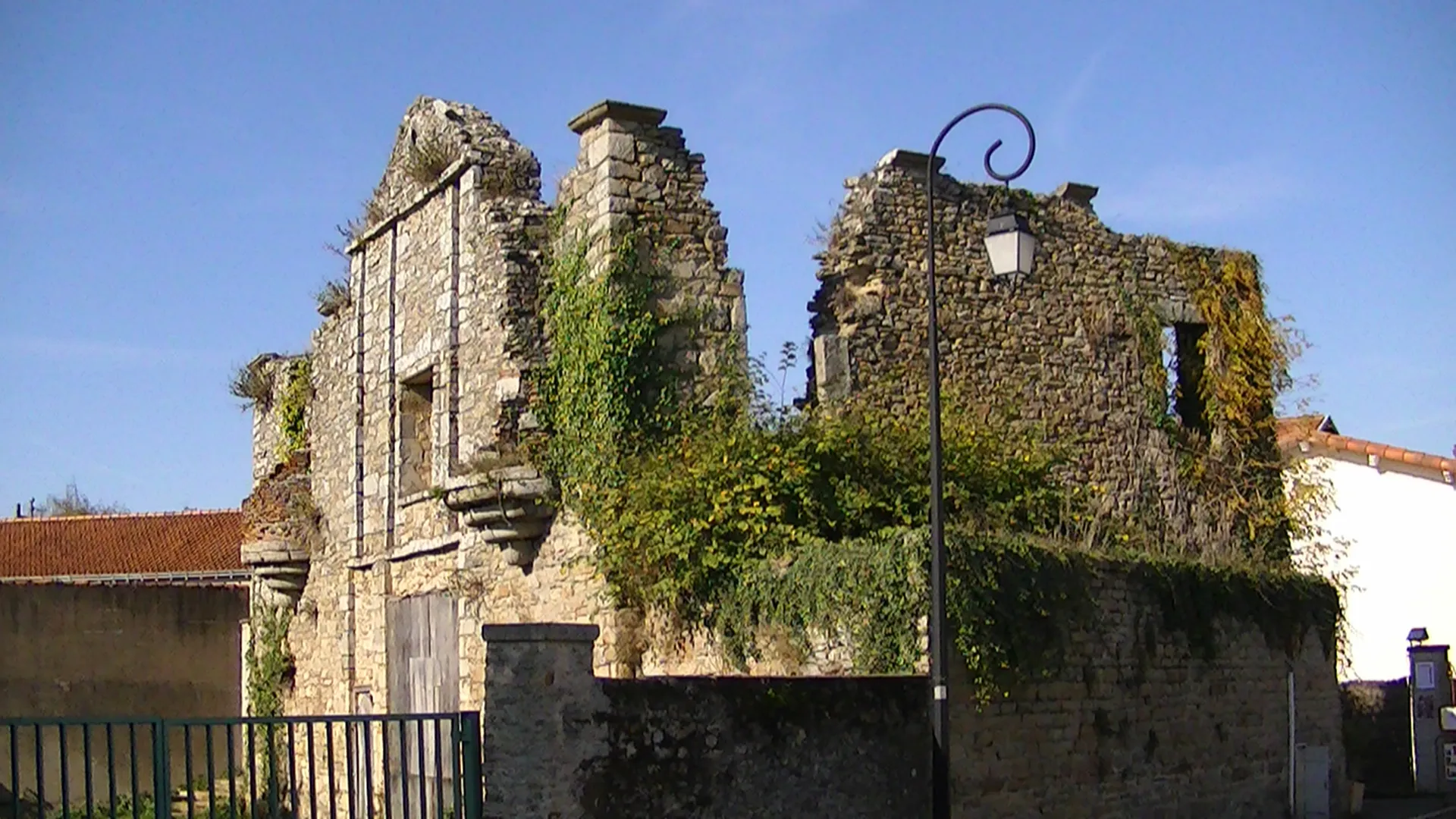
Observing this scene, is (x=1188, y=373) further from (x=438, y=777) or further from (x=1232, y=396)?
(x=438, y=777)

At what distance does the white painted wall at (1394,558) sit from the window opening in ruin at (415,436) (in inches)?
591

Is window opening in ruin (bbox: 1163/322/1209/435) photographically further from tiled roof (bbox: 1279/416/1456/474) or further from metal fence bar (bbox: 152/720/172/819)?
metal fence bar (bbox: 152/720/172/819)

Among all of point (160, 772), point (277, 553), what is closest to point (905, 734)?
point (160, 772)

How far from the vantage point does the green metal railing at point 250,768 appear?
28.0ft

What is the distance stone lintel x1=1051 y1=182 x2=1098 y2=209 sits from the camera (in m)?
17.5

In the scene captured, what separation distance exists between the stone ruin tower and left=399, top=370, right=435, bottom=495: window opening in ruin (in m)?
0.02

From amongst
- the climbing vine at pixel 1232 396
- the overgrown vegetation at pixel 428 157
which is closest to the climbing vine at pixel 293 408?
the overgrown vegetation at pixel 428 157

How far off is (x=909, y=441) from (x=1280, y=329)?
687 centimetres

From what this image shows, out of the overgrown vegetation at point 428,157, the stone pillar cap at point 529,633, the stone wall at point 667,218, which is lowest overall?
the stone pillar cap at point 529,633

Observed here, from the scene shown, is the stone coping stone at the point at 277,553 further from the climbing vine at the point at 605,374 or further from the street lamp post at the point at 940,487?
the street lamp post at the point at 940,487

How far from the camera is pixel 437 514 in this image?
16453 mm

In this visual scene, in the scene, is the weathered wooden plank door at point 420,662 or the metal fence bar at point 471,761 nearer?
the metal fence bar at point 471,761

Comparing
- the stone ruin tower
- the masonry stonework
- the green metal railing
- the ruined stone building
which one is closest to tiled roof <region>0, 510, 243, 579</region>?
the green metal railing

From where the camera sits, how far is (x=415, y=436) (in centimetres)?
1748
